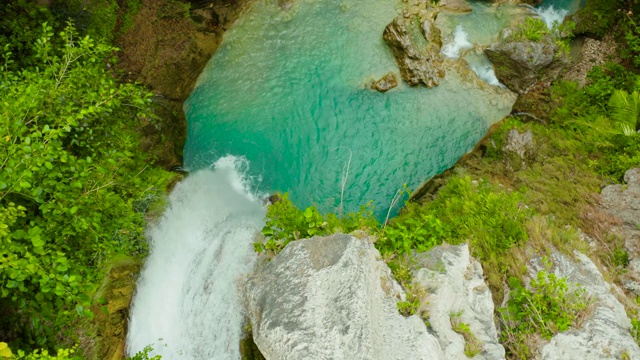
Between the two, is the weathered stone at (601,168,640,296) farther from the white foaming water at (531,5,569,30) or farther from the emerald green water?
the white foaming water at (531,5,569,30)

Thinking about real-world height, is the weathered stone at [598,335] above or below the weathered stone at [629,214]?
above

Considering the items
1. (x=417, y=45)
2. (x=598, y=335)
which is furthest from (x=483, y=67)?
(x=598, y=335)

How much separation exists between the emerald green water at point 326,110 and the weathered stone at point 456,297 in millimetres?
3736

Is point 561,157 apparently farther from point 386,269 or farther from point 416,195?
point 386,269

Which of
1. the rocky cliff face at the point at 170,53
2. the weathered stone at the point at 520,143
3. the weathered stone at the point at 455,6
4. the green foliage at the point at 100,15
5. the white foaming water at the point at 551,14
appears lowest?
the weathered stone at the point at 520,143

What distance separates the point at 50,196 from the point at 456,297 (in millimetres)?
6665

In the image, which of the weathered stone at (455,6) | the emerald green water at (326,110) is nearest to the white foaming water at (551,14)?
the emerald green water at (326,110)

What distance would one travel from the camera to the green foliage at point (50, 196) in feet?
15.0

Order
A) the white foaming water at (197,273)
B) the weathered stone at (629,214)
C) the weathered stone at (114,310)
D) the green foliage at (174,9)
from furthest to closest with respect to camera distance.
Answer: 1. the green foliage at (174,9)
2. the white foaming water at (197,273)
3. the weathered stone at (114,310)
4. the weathered stone at (629,214)

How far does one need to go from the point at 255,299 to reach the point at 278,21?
966cm

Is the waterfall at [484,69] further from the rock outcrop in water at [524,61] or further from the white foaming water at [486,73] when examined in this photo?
the rock outcrop in water at [524,61]

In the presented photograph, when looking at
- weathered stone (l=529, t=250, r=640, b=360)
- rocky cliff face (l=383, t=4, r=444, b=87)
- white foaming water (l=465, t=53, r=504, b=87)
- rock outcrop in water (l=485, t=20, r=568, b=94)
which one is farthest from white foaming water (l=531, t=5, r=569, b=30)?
weathered stone (l=529, t=250, r=640, b=360)

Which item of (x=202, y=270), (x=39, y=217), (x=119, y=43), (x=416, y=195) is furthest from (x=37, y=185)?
(x=416, y=195)

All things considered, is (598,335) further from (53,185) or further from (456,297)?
(53,185)
